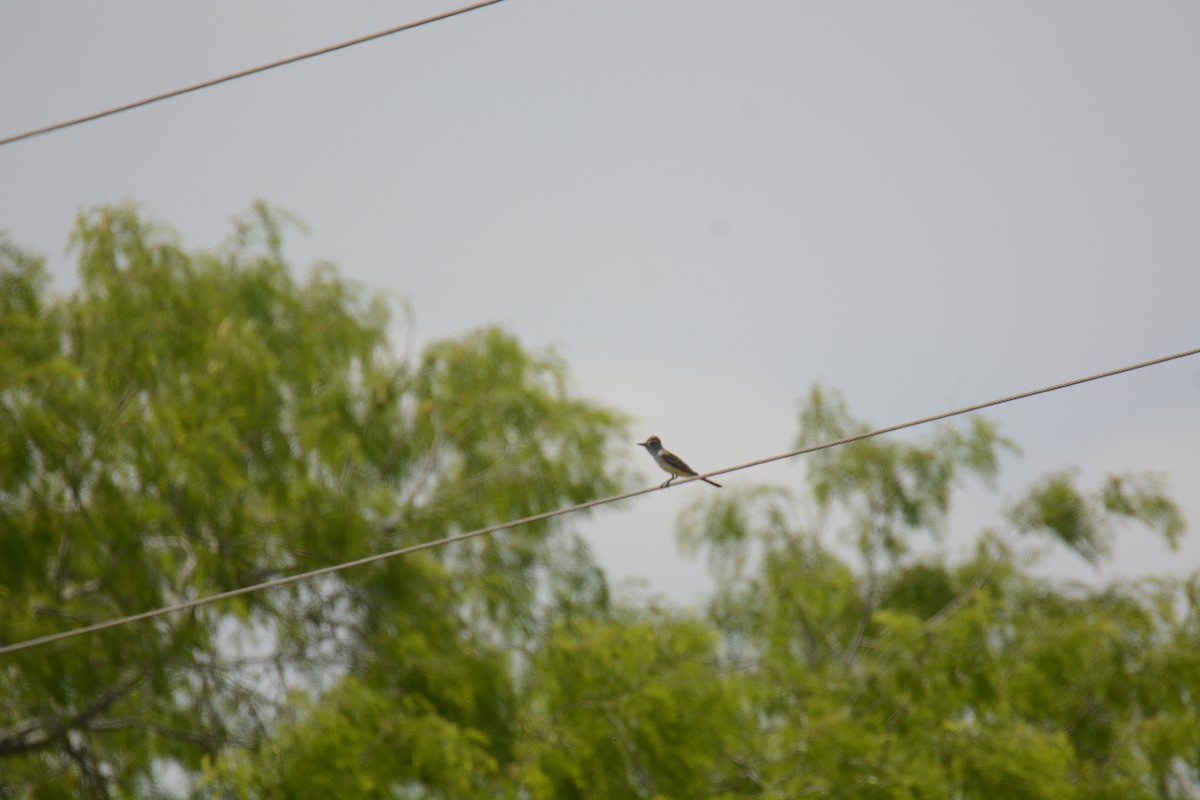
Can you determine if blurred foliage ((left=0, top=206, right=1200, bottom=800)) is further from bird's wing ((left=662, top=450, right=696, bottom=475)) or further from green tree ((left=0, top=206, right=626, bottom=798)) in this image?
bird's wing ((left=662, top=450, right=696, bottom=475))

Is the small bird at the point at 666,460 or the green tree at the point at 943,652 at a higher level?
the small bird at the point at 666,460

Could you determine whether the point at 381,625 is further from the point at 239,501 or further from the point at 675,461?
the point at 675,461

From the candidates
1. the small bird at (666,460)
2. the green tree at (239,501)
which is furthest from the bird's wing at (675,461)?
the green tree at (239,501)

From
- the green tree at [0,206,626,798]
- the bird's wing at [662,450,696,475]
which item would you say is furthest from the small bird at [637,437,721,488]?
the green tree at [0,206,626,798]

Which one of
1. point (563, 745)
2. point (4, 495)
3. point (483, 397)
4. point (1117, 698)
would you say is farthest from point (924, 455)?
point (4, 495)

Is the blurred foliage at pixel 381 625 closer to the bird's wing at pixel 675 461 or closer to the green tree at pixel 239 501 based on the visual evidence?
the green tree at pixel 239 501

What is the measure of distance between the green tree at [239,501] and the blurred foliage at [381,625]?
0.08 feet

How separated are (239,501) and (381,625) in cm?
149

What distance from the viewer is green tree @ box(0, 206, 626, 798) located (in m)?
9.32

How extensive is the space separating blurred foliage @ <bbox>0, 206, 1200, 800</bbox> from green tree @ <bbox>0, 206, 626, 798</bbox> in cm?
3

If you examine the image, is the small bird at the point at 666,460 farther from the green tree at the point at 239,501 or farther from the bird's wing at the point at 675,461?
the green tree at the point at 239,501

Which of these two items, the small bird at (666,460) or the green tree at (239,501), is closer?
the small bird at (666,460)

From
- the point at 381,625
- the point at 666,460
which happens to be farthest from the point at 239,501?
the point at 666,460

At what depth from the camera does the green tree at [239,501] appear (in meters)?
9.32
